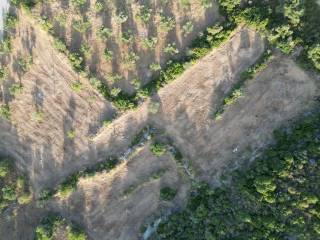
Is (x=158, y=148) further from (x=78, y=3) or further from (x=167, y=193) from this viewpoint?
(x=78, y=3)

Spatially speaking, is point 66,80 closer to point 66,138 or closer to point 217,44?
point 66,138


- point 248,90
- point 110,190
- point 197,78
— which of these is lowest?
point 110,190

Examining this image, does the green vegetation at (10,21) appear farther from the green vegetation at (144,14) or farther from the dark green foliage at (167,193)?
the dark green foliage at (167,193)

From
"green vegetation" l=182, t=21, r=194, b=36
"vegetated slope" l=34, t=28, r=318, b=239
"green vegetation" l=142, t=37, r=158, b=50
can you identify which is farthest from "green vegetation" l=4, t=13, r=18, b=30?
"green vegetation" l=182, t=21, r=194, b=36

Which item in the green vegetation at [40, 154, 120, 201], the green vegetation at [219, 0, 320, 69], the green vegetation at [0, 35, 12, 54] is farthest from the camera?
the green vegetation at [0, 35, 12, 54]

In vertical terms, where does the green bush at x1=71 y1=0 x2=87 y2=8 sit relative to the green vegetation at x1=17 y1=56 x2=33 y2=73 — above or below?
above

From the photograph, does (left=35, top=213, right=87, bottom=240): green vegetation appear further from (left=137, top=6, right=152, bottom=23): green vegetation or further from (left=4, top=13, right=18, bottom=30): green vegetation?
(left=137, top=6, right=152, bottom=23): green vegetation

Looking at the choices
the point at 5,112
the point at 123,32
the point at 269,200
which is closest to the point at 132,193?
the point at 269,200

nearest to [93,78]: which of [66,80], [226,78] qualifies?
[66,80]
